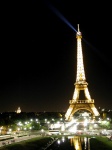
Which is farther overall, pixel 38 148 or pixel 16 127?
pixel 16 127

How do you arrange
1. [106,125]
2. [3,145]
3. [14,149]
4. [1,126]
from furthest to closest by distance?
[106,125] → [1,126] → [3,145] → [14,149]

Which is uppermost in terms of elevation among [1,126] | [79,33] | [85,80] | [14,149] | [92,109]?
[79,33]

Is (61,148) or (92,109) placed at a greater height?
(92,109)

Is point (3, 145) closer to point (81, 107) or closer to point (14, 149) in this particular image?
point (14, 149)

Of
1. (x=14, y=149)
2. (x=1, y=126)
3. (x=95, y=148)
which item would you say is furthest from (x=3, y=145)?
(x=1, y=126)

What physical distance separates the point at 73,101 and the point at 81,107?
2249 millimetres

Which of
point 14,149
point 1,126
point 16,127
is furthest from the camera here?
point 16,127

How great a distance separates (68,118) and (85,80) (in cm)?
939

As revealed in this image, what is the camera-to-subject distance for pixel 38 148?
35.3 metres

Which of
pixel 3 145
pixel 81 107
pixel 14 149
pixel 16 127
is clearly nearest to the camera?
pixel 14 149

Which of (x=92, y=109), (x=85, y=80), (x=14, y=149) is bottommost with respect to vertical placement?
(x=14, y=149)

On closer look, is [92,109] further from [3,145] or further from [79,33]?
[3,145]

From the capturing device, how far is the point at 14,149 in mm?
33406

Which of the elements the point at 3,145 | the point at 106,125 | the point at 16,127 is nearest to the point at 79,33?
the point at 106,125
